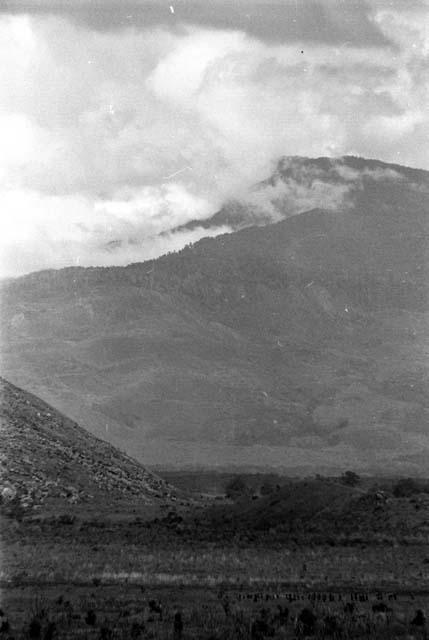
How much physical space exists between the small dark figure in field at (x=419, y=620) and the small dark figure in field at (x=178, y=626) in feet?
23.8

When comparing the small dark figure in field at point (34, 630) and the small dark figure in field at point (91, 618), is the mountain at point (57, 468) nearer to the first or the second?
the small dark figure in field at point (91, 618)

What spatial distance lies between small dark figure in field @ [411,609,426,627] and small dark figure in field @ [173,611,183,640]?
7.25 m

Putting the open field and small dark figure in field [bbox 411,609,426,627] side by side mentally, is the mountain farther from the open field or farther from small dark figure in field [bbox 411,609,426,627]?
small dark figure in field [bbox 411,609,426,627]

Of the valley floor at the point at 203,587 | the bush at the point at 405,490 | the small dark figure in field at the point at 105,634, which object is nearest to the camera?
the small dark figure in field at the point at 105,634

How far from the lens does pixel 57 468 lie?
85000 mm

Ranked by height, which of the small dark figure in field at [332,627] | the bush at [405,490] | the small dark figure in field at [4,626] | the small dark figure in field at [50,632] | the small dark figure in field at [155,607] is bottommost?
the small dark figure in field at [332,627]

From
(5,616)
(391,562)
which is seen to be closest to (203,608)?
(5,616)

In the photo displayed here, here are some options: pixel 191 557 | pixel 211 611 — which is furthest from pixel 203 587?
pixel 191 557

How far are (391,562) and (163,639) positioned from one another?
2188 centimetres

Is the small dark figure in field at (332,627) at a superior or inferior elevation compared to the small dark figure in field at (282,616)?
inferior

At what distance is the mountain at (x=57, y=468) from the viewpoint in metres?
76.9

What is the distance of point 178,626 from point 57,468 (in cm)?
5380

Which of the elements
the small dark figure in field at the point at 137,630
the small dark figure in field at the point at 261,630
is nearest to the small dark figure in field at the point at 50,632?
the small dark figure in field at the point at 137,630

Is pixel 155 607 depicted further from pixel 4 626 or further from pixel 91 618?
pixel 4 626
